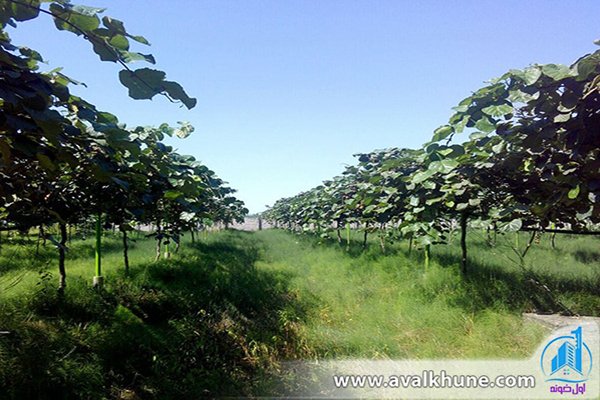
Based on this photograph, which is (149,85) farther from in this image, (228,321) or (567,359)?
(228,321)

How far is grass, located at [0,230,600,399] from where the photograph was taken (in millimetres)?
2822

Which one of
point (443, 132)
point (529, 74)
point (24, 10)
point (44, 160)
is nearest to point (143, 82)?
point (24, 10)

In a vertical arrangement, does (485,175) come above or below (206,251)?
above

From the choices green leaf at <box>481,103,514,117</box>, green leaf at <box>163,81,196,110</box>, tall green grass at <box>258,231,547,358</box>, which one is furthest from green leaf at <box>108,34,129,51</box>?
tall green grass at <box>258,231,547,358</box>

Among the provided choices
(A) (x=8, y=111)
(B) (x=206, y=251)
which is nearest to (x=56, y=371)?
(A) (x=8, y=111)

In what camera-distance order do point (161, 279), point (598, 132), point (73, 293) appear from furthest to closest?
1. point (161, 279)
2. point (73, 293)
3. point (598, 132)

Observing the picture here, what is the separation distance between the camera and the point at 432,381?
2543 mm

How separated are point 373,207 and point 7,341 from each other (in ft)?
12.5

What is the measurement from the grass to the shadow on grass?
12 millimetres

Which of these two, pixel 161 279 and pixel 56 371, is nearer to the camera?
pixel 56 371

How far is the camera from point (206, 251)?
8.25 meters

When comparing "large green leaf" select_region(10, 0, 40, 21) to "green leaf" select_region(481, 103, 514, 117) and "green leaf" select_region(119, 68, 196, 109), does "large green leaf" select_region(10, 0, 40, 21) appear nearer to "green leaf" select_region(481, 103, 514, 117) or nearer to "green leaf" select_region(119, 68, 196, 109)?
"green leaf" select_region(119, 68, 196, 109)

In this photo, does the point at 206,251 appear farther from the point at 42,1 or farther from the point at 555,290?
the point at 42,1

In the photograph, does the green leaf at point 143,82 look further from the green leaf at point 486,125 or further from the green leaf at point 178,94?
the green leaf at point 486,125
